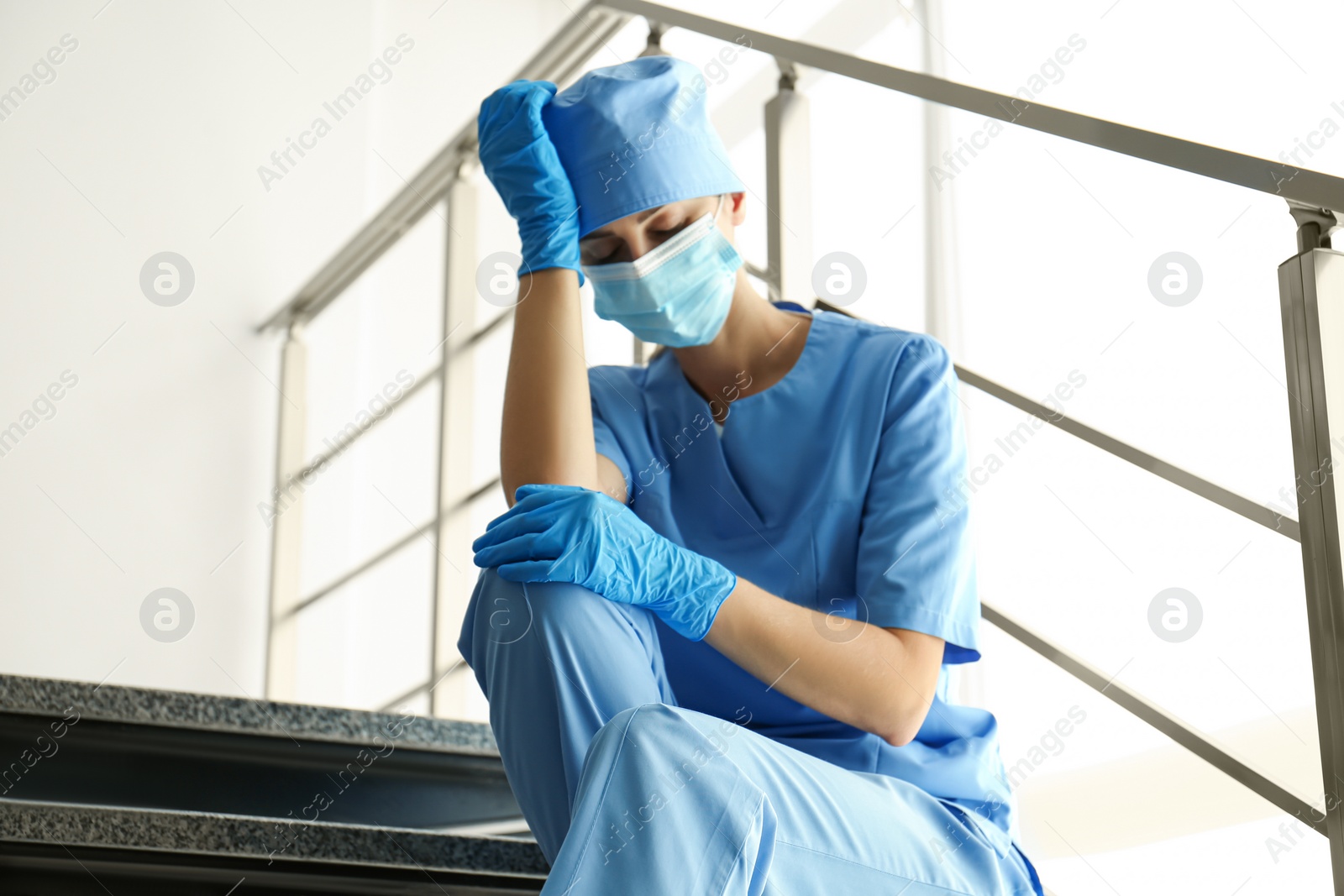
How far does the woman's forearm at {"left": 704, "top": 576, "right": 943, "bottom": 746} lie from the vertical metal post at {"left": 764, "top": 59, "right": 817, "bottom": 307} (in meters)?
0.52

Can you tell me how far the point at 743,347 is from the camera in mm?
1146

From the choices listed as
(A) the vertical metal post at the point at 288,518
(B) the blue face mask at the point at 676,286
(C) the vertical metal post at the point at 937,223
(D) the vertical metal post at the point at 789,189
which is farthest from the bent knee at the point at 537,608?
(A) the vertical metal post at the point at 288,518

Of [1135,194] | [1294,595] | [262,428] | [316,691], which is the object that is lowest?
[316,691]

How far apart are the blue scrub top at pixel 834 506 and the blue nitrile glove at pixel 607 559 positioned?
0.34 feet

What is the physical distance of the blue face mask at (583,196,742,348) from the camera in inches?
41.4

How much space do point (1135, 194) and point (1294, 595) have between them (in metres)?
1.03

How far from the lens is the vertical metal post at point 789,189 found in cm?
128

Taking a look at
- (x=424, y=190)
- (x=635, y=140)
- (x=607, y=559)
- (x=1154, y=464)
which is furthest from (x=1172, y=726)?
(x=424, y=190)

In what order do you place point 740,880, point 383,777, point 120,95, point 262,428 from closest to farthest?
point 740,880 → point 383,777 → point 120,95 → point 262,428

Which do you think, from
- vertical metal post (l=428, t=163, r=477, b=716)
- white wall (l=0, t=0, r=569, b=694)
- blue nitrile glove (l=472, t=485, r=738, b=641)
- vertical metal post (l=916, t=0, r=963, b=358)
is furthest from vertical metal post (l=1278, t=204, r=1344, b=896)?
white wall (l=0, t=0, r=569, b=694)

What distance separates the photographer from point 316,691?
10.2ft

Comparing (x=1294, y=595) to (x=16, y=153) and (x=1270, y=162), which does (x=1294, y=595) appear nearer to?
(x=1270, y=162)

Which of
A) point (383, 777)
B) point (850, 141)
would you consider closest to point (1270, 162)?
point (383, 777)

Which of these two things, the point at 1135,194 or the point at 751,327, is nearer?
the point at 751,327
